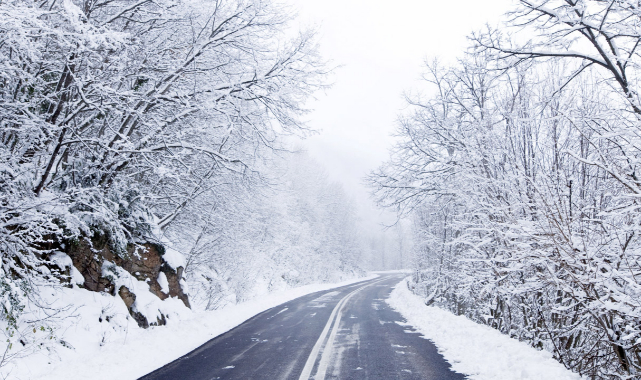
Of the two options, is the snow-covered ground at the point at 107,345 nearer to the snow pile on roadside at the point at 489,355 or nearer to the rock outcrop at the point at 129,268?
the rock outcrop at the point at 129,268

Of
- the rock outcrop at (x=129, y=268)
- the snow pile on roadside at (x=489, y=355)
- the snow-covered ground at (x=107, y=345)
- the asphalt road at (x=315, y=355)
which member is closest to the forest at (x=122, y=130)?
the rock outcrop at (x=129, y=268)

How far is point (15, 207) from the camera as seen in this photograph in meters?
5.85

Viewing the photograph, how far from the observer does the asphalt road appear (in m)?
5.54

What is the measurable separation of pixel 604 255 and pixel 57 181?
33.6 ft

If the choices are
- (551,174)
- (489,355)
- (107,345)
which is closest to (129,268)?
(107,345)

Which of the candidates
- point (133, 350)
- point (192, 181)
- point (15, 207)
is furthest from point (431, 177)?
point (15, 207)

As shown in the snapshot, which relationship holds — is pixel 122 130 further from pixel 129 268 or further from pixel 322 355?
pixel 322 355

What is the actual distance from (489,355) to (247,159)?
→ 10833 mm

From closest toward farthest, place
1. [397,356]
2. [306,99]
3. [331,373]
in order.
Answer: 1. [331,373]
2. [397,356]
3. [306,99]

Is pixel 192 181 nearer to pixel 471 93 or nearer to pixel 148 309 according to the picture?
pixel 148 309

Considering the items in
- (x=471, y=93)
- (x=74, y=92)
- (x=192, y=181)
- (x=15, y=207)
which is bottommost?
(x=15, y=207)

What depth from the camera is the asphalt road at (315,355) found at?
5535 mm

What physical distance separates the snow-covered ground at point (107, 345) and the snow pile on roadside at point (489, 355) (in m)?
5.03

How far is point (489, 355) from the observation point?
6109mm
